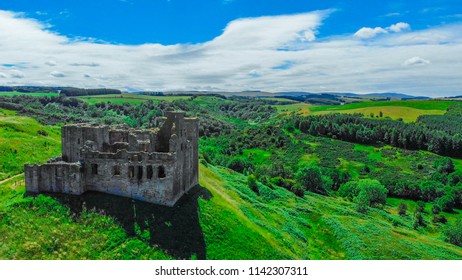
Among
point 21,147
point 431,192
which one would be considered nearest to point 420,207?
point 431,192

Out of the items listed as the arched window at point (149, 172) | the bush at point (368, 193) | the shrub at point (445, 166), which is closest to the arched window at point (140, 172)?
the arched window at point (149, 172)

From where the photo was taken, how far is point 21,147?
8319cm

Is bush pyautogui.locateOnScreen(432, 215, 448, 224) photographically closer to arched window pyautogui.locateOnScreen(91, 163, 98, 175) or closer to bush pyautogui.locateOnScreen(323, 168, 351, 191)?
bush pyautogui.locateOnScreen(323, 168, 351, 191)

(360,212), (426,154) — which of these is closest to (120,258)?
(360,212)

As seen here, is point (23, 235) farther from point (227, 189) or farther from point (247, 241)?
point (227, 189)

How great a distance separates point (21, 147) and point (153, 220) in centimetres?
5504

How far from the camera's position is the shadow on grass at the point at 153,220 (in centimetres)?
4231

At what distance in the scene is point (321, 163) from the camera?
179 meters

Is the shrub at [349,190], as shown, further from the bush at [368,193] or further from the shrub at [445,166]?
the shrub at [445,166]

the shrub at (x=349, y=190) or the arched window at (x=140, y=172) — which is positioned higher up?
the arched window at (x=140, y=172)

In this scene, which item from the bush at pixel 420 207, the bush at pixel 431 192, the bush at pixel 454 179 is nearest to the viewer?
the bush at pixel 420 207

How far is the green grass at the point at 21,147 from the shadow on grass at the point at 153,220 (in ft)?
96.2

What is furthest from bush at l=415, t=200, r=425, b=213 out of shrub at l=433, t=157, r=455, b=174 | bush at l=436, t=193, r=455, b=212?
shrub at l=433, t=157, r=455, b=174

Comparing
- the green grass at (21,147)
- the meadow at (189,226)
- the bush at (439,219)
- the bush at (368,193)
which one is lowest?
the bush at (439,219)
